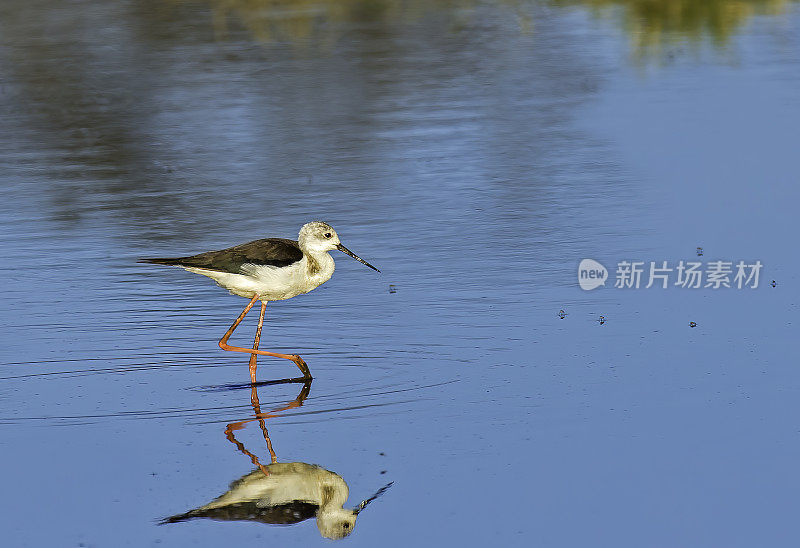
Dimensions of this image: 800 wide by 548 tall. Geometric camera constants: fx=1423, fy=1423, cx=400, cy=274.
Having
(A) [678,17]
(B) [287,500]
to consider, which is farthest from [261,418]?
(A) [678,17]

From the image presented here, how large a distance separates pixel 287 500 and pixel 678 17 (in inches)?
746

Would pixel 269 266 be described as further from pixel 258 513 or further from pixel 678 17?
pixel 678 17

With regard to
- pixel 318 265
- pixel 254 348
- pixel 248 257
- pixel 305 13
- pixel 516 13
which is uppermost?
pixel 248 257

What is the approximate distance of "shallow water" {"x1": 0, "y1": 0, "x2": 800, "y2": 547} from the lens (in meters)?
6.53

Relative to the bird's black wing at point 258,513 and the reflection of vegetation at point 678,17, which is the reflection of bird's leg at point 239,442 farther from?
the reflection of vegetation at point 678,17

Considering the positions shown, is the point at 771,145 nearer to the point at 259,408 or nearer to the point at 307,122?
the point at 307,122

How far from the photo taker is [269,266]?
8734 mm

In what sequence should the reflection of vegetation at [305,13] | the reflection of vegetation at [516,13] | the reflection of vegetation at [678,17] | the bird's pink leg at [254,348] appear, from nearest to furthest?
the bird's pink leg at [254,348] < the reflection of vegetation at [678,17] < the reflection of vegetation at [516,13] < the reflection of vegetation at [305,13]

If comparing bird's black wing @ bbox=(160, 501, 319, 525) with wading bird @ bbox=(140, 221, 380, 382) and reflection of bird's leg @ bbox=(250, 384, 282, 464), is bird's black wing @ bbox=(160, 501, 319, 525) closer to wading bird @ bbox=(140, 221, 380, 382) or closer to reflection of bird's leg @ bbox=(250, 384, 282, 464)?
reflection of bird's leg @ bbox=(250, 384, 282, 464)

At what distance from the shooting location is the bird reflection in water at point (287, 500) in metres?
6.25

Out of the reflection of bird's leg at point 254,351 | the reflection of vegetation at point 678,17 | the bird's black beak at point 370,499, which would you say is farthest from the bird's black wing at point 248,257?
the reflection of vegetation at point 678,17

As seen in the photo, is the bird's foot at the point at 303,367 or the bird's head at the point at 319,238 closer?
the bird's foot at the point at 303,367

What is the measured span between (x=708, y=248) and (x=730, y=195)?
1.83 m

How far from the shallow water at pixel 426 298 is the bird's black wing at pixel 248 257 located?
57 cm
